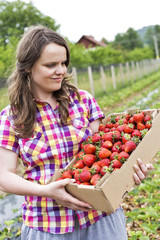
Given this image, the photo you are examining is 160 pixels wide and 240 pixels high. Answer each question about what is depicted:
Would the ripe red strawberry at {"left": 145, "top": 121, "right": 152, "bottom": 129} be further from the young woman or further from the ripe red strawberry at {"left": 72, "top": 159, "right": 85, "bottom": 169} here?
the ripe red strawberry at {"left": 72, "top": 159, "right": 85, "bottom": 169}

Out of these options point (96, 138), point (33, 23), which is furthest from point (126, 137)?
point (33, 23)

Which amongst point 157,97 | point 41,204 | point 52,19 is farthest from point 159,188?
point 52,19

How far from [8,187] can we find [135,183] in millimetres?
749

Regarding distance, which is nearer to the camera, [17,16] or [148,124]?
[148,124]

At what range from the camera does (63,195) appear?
1.52m

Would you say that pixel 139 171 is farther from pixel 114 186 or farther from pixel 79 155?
pixel 79 155

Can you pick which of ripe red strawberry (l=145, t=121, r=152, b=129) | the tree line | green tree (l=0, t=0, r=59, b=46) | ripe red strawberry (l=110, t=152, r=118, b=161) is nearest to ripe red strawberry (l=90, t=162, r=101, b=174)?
ripe red strawberry (l=110, t=152, r=118, b=161)

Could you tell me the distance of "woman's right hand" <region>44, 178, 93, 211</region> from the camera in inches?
59.2

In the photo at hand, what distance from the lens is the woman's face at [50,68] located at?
1637 millimetres

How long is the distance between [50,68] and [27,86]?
224 mm

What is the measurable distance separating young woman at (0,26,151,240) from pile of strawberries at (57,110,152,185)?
0.09 m

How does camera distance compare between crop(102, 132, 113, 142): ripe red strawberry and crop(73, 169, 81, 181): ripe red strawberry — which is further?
crop(102, 132, 113, 142): ripe red strawberry

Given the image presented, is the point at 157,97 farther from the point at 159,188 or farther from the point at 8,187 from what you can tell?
the point at 8,187

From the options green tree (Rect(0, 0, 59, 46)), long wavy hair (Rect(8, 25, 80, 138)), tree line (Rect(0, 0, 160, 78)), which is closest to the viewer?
long wavy hair (Rect(8, 25, 80, 138))
